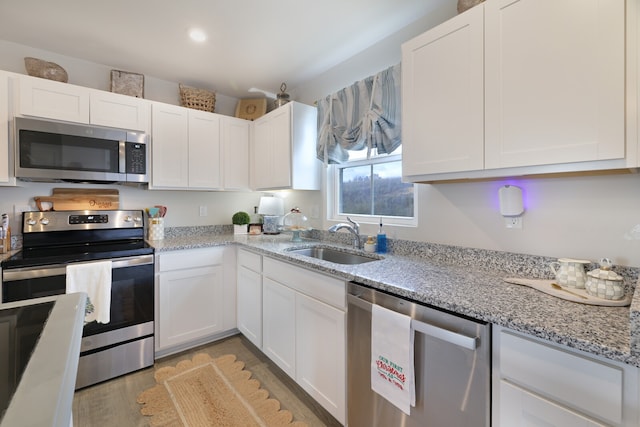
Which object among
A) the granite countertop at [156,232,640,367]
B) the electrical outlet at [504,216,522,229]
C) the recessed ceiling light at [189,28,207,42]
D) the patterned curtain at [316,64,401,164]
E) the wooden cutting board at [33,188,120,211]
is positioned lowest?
the granite countertop at [156,232,640,367]

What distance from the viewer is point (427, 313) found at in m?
1.13

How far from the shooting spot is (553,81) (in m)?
1.10

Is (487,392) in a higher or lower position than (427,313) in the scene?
lower

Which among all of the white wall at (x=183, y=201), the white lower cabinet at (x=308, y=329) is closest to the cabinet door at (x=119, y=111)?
the white wall at (x=183, y=201)

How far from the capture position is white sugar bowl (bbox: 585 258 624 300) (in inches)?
40.5

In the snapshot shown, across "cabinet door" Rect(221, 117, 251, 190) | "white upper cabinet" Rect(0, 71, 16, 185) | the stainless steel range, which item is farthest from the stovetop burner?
"cabinet door" Rect(221, 117, 251, 190)

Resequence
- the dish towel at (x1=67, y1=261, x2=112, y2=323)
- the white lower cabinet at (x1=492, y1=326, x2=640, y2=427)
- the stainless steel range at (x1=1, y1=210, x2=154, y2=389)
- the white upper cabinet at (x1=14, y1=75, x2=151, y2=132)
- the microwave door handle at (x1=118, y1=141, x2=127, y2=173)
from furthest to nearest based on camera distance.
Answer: the microwave door handle at (x1=118, y1=141, x2=127, y2=173), the white upper cabinet at (x1=14, y1=75, x2=151, y2=132), the dish towel at (x1=67, y1=261, x2=112, y2=323), the stainless steel range at (x1=1, y1=210, x2=154, y2=389), the white lower cabinet at (x1=492, y1=326, x2=640, y2=427)

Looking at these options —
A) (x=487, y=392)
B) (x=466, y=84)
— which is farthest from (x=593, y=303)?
(x=466, y=84)

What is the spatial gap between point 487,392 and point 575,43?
4.26ft

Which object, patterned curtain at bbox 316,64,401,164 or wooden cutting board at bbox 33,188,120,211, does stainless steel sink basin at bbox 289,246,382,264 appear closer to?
patterned curtain at bbox 316,64,401,164

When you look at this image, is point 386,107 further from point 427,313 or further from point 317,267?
point 427,313

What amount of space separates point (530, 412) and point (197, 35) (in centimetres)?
274

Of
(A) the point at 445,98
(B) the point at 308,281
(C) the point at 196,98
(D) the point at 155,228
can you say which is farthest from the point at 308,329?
(C) the point at 196,98

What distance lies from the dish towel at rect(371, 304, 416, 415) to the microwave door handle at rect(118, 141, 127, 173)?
2.23m
